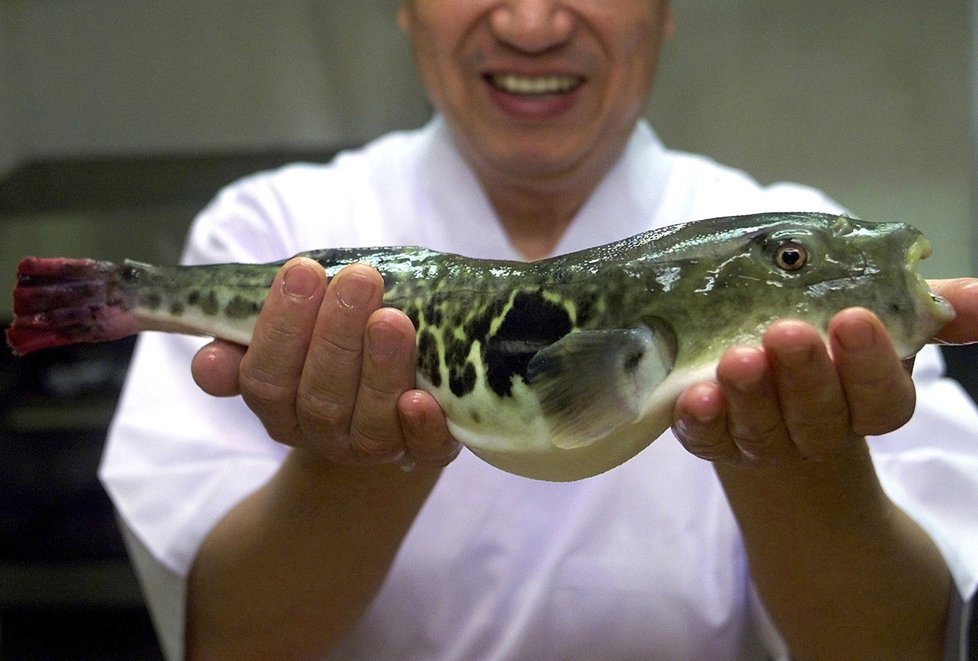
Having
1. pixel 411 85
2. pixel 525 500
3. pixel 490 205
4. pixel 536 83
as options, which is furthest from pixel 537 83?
pixel 411 85

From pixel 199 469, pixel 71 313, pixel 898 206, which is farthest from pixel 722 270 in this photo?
pixel 898 206

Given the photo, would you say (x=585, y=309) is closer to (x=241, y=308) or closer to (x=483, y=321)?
(x=483, y=321)

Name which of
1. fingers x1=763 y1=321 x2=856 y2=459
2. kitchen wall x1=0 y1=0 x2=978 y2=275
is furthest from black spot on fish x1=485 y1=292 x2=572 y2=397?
kitchen wall x1=0 y1=0 x2=978 y2=275

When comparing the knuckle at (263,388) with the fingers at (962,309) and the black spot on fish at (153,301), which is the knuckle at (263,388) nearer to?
the black spot on fish at (153,301)

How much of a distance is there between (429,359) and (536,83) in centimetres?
34

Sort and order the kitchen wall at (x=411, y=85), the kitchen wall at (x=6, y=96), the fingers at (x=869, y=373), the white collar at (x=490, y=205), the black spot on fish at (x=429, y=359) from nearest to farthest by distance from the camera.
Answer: the fingers at (x=869, y=373)
the black spot on fish at (x=429, y=359)
the white collar at (x=490, y=205)
the kitchen wall at (x=411, y=85)
the kitchen wall at (x=6, y=96)

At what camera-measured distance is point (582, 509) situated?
82cm

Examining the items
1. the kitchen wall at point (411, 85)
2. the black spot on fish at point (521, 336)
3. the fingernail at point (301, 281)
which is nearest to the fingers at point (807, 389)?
the black spot on fish at point (521, 336)

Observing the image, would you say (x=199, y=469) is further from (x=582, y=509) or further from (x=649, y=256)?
(x=649, y=256)

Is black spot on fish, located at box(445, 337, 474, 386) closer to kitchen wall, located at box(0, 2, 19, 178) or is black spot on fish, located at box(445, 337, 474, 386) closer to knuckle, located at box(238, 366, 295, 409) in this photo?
knuckle, located at box(238, 366, 295, 409)

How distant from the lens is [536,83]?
80 cm

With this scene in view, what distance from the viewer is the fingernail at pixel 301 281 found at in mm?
516

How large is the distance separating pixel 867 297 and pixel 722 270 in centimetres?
6

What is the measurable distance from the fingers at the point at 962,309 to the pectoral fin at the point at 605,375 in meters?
0.12
